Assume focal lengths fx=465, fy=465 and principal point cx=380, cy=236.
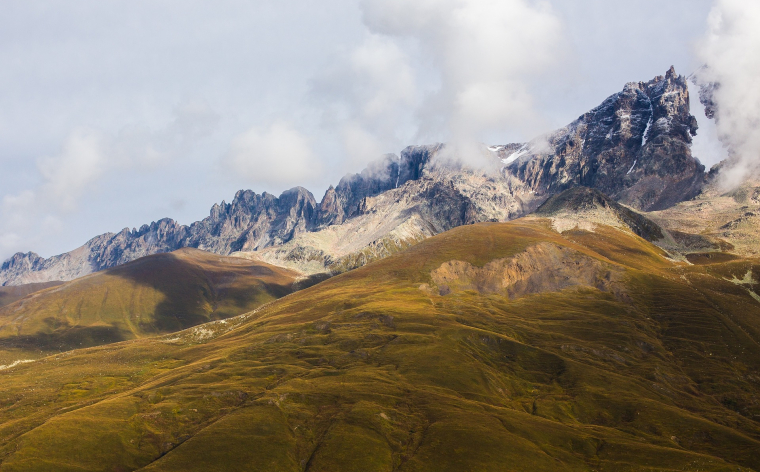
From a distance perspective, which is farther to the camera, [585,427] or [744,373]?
[744,373]

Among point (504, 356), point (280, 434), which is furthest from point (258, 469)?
point (504, 356)

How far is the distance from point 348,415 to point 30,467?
7833 cm

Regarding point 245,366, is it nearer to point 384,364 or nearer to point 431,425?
point 384,364

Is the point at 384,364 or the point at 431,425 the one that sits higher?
the point at 384,364

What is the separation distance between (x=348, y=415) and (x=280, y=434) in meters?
20.6

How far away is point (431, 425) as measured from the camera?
435 feet

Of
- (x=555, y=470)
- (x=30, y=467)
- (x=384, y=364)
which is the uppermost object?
(x=384, y=364)

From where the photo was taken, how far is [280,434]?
421 ft

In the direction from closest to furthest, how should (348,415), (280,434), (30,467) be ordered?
(30,467) → (280,434) → (348,415)

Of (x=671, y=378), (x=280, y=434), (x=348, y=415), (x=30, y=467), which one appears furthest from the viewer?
(x=671, y=378)

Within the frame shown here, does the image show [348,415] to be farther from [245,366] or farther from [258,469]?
[245,366]

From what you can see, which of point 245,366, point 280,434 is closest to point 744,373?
point 280,434

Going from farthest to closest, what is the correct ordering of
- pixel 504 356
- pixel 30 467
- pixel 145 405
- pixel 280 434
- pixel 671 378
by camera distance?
pixel 504 356 → pixel 671 378 → pixel 145 405 → pixel 280 434 → pixel 30 467

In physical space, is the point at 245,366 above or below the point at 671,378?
above
